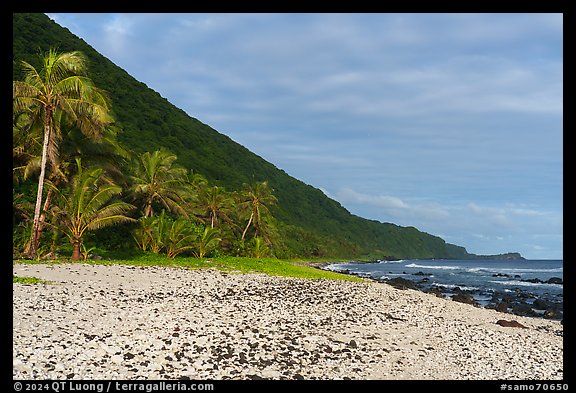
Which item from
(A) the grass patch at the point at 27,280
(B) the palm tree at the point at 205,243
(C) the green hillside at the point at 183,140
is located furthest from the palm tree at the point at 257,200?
(A) the grass patch at the point at 27,280

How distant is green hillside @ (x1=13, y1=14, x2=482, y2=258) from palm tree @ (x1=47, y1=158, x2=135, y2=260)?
23980 millimetres

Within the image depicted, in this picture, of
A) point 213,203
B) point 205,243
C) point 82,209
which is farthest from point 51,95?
point 213,203

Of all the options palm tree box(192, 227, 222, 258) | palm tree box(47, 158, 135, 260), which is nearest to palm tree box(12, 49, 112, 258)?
palm tree box(47, 158, 135, 260)

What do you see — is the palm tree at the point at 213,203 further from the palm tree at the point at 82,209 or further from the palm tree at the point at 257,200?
the palm tree at the point at 82,209

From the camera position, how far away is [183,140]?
105 meters

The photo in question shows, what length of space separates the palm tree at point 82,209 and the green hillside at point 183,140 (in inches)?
944

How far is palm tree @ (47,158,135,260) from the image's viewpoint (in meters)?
27.3

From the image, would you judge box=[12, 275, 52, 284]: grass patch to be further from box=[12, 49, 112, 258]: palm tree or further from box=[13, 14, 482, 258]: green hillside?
box=[13, 14, 482, 258]: green hillside

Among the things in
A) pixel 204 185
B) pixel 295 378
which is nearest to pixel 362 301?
pixel 295 378

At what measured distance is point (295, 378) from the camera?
8.66m

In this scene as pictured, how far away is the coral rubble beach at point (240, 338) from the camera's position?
28.2 feet

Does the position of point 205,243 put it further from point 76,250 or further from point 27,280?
point 27,280

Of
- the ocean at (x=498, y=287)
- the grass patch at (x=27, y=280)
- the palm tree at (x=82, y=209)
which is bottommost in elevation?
the ocean at (x=498, y=287)

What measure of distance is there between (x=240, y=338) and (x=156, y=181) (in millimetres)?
29338
